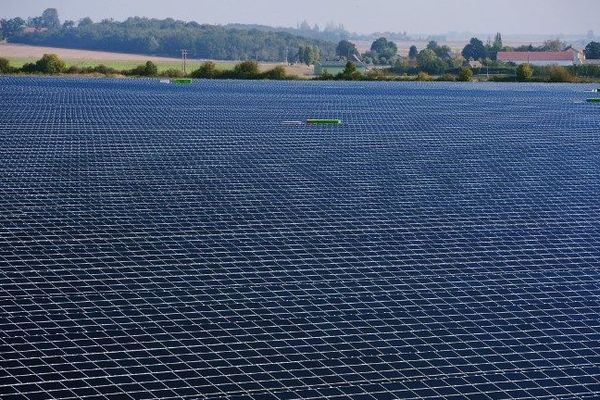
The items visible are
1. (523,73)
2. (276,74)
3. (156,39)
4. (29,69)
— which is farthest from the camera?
(156,39)

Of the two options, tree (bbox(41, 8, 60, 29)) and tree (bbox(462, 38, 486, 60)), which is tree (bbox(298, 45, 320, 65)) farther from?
tree (bbox(41, 8, 60, 29))

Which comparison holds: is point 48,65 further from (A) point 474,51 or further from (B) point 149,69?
(A) point 474,51

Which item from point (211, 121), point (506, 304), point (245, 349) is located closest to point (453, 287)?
point (506, 304)

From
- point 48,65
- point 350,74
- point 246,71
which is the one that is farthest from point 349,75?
point 48,65

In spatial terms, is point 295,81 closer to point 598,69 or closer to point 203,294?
point 598,69

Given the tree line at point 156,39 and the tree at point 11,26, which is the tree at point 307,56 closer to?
the tree line at point 156,39

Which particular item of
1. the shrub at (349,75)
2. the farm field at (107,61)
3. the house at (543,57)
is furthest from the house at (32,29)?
the shrub at (349,75)
